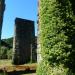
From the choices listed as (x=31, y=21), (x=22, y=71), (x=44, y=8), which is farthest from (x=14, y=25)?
(x=44, y=8)

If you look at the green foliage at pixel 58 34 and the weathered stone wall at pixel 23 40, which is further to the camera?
the weathered stone wall at pixel 23 40

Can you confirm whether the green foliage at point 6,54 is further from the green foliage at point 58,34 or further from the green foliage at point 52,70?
the green foliage at point 58,34

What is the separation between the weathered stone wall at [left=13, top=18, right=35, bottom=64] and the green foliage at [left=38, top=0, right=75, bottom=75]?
6.54 m

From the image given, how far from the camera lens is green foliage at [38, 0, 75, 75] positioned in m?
7.61

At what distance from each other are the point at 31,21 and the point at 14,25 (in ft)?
3.04

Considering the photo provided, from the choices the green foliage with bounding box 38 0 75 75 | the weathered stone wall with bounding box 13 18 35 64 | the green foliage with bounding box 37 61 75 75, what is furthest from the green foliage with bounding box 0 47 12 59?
the green foliage with bounding box 38 0 75 75

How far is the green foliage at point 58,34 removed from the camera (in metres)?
7.61

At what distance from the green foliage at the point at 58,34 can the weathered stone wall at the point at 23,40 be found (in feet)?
21.5

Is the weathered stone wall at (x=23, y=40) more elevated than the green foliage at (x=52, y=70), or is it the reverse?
the weathered stone wall at (x=23, y=40)

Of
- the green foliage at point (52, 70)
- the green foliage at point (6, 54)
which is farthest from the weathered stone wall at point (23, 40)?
the green foliage at point (52, 70)

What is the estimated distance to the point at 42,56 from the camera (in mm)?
8062

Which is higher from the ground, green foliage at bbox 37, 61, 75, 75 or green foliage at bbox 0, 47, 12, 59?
green foliage at bbox 0, 47, 12, 59

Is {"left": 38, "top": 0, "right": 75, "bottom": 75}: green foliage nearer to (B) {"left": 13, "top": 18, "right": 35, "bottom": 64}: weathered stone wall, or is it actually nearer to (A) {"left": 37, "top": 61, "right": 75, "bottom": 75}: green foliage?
(A) {"left": 37, "top": 61, "right": 75, "bottom": 75}: green foliage

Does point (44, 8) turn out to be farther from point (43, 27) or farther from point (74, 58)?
→ point (74, 58)
